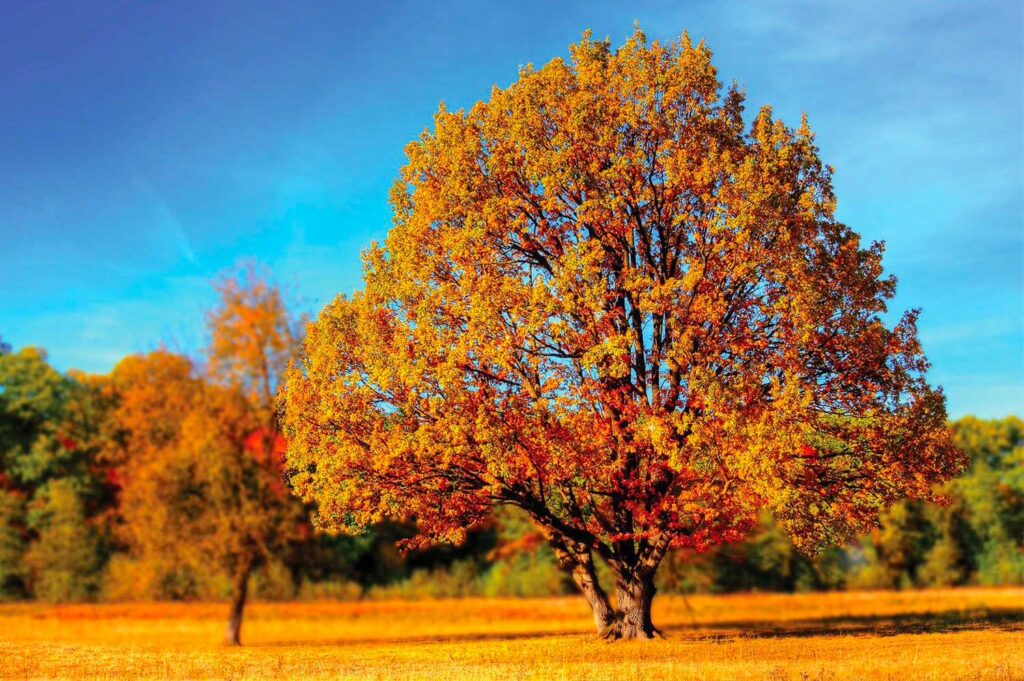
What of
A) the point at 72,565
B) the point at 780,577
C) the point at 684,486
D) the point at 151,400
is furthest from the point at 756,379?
the point at 72,565

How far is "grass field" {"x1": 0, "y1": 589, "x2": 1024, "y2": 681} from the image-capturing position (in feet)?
69.8

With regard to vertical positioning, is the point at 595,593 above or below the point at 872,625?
above

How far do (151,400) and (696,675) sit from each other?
93.9ft

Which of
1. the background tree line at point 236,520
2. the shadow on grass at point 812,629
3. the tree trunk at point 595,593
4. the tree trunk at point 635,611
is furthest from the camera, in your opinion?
the background tree line at point 236,520

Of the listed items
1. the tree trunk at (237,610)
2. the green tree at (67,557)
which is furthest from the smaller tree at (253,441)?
the green tree at (67,557)

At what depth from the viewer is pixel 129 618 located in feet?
149

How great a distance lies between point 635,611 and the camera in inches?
1128

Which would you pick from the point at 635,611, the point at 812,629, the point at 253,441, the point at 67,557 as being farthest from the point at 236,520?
the point at 67,557

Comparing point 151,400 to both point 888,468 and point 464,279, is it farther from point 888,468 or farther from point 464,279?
point 888,468

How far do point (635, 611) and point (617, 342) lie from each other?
31.3 ft

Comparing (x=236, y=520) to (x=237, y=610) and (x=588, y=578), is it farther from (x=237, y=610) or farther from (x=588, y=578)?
(x=588, y=578)

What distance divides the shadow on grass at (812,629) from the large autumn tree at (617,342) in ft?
16.2

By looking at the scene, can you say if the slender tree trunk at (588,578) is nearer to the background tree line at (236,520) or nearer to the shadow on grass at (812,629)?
the shadow on grass at (812,629)

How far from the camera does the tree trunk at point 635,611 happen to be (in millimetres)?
28516
